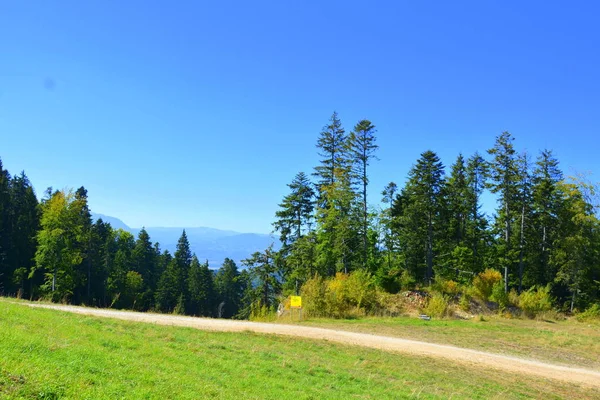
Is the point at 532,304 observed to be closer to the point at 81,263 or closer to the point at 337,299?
the point at 337,299

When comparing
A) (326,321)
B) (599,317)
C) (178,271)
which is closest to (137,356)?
(326,321)

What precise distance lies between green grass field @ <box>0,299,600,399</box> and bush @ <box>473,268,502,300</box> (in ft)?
67.3

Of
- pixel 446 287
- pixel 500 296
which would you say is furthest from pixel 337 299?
pixel 500 296

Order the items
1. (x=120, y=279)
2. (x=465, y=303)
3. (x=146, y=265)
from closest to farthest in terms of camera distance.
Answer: (x=465, y=303), (x=120, y=279), (x=146, y=265)

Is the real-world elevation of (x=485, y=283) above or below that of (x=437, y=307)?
above

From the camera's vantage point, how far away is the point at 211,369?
29.0 feet

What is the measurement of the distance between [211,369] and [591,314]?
36.5m

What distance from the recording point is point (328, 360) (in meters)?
12.5

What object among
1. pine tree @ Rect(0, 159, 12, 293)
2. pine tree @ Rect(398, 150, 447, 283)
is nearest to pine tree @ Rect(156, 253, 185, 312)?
pine tree @ Rect(0, 159, 12, 293)

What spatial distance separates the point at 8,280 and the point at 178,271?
26978mm

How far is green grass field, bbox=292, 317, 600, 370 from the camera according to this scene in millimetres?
16953

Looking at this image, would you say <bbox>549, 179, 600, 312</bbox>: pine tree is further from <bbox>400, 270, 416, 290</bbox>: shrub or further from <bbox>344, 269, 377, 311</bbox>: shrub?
<bbox>344, 269, 377, 311</bbox>: shrub

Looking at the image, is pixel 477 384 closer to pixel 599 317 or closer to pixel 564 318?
pixel 564 318

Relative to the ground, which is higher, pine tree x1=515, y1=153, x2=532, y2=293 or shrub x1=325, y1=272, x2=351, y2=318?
pine tree x1=515, y1=153, x2=532, y2=293
